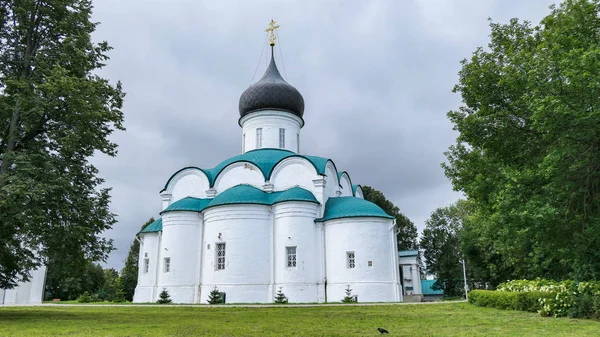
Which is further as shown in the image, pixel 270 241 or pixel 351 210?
pixel 270 241

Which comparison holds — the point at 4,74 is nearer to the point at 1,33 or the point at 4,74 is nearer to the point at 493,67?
the point at 1,33

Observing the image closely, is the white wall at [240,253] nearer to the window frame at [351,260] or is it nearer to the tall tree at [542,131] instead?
the window frame at [351,260]

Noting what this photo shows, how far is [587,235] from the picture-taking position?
11.8 meters

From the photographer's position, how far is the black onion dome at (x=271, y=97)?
30203 mm

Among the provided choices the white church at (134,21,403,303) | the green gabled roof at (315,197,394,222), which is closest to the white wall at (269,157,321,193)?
the white church at (134,21,403,303)

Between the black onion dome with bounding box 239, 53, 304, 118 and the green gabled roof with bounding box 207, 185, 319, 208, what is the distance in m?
6.81

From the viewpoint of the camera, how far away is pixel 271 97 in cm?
3017

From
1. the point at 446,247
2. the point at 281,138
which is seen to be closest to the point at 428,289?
the point at 446,247

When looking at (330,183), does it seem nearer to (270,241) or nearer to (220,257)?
(270,241)

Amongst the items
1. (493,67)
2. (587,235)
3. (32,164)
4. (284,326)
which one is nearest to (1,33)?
(32,164)

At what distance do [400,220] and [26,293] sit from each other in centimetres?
3223

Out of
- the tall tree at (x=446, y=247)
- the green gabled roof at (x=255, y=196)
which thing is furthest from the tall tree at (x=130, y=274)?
the tall tree at (x=446, y=247)

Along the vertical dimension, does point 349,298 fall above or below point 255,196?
below

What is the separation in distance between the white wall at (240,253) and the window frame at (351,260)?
4.24m
